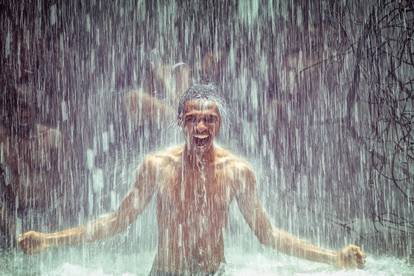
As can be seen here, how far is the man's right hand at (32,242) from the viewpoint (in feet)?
7.70

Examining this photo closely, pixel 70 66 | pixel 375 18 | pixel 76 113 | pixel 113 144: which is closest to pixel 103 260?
pixel 113 144

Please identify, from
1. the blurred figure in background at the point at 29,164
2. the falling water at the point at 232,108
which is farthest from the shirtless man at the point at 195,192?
the blurred figure in background at the point at 29,164

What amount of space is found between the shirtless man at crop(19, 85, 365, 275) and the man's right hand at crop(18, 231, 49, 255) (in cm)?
63

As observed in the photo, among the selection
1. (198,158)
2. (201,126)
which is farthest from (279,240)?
(201,126)

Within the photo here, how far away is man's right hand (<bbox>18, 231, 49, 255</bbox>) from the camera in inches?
92.4

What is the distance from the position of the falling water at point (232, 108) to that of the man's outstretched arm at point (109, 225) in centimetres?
226

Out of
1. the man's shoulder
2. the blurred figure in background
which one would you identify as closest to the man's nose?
the man's shoulder

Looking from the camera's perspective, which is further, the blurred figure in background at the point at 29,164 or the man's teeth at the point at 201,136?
the blurred figure in background at the point at 29,164

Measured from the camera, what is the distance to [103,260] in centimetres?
513

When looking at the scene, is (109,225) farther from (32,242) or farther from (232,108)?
(232,108)

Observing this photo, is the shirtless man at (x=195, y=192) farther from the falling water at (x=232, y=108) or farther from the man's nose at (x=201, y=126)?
the falling water at (x=232, y=108)

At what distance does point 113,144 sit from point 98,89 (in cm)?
93

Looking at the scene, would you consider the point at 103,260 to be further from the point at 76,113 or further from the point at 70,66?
the point at 70,66

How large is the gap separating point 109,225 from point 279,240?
1093 millimetres
